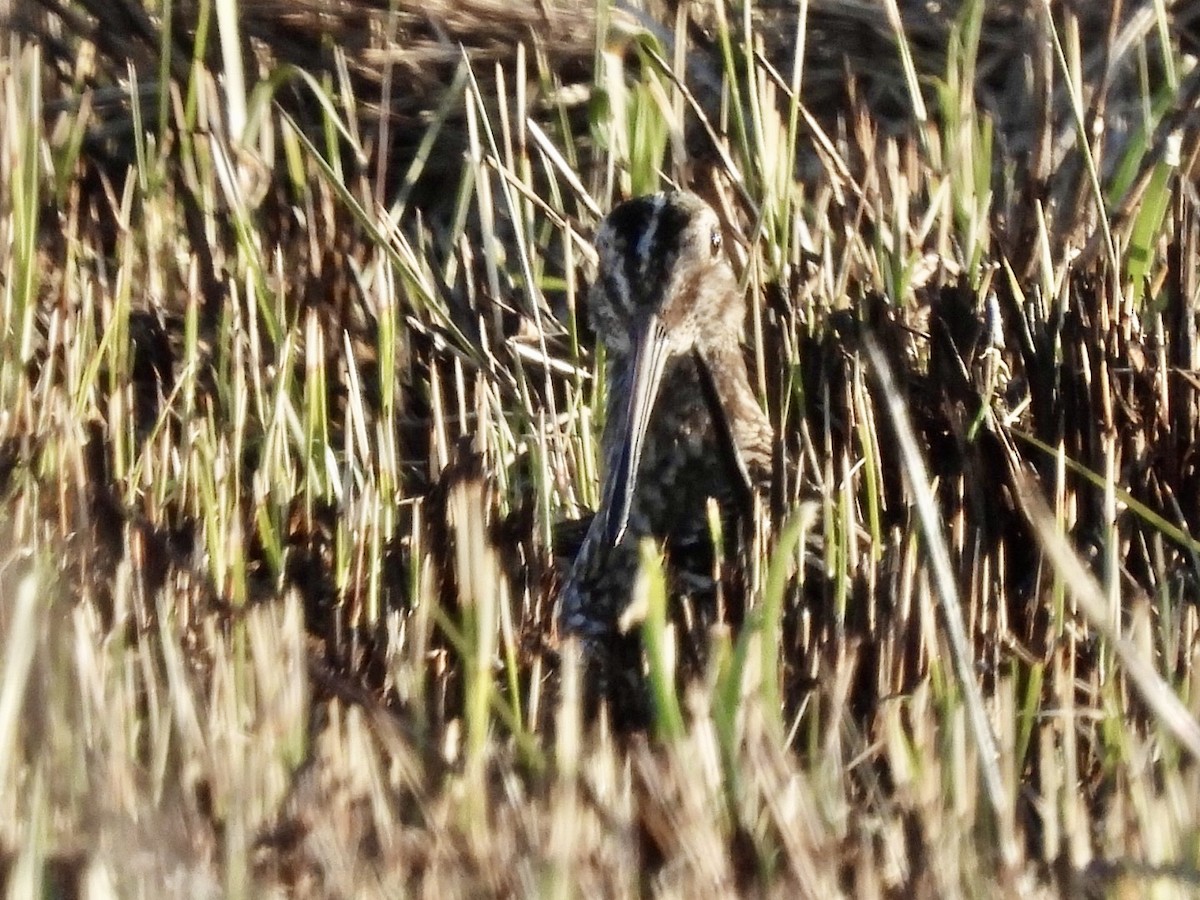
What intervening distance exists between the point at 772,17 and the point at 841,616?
2200 mm

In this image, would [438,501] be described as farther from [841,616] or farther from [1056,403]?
[1056,403]

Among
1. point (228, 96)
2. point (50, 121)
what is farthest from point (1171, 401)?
point (50, 121)

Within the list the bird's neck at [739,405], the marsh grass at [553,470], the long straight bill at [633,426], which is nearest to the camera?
the marsh grass at [553,470]

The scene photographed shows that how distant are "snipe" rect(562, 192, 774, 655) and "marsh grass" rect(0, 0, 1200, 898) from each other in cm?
8

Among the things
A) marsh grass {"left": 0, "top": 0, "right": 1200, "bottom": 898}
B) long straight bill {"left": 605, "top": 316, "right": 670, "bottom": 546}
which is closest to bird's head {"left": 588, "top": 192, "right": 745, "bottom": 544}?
long straight bill {"left": 605, "top": 316, "right": 670, "bottom": 546}

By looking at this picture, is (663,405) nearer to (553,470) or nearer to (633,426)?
(633,426)

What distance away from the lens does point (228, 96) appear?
11.5 ft

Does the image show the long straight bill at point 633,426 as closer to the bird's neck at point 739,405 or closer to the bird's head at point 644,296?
the bird's head at point 644,296

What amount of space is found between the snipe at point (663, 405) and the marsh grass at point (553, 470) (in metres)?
0.08

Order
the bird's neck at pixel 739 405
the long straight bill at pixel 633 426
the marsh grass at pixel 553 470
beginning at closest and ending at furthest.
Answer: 1. the marsh grass at pixel 553 470
2. the long straight bill at pixel 633 426
3. the bird's neck at pixel 739 405

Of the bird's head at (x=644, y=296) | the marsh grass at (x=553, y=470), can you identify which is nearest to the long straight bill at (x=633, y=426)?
the bird's head at (x=644, y=296)

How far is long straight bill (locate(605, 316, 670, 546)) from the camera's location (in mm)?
2781

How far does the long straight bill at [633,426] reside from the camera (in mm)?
2781

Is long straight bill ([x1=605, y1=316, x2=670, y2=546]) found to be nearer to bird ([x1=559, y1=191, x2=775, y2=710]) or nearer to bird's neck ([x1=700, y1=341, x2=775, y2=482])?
bird ([x1=559, y1=191, x2=775, y2=710])
